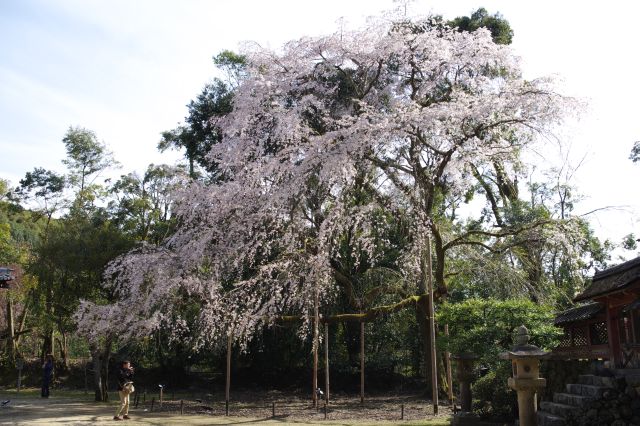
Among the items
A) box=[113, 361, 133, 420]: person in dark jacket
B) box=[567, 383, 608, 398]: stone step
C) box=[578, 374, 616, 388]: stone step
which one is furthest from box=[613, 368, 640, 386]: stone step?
box=[113, 361, 133, 420]: person in dark jacket

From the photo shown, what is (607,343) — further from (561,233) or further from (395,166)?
(395,166)

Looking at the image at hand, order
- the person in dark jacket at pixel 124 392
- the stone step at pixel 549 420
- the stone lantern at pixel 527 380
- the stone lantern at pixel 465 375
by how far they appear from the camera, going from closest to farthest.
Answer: the stone lantern at pixel 527 380, the stone step at pixel 549 420, the stone lantern at pixel 465 375, the person in dark jacket at pixel 124 392

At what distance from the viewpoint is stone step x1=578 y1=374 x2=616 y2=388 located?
7.70 meters

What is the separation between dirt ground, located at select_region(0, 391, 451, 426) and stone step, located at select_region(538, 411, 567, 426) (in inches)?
98.1

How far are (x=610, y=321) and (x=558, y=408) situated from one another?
1.54 metres

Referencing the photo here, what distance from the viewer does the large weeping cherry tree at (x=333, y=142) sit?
399 inches

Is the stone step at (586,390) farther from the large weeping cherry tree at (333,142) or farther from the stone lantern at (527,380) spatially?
the large weeping cherry tree at (333,142)

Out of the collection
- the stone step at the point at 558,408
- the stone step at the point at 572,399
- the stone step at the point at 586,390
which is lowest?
the stone step at the point at 558,408

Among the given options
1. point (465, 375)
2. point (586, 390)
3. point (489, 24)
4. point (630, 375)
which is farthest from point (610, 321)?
point (489, 24)

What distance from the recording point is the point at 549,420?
8.32m

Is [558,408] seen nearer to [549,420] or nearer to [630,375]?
[549,420]

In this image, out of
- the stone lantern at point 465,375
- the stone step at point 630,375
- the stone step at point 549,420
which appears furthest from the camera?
the stone lantern at point 465,375

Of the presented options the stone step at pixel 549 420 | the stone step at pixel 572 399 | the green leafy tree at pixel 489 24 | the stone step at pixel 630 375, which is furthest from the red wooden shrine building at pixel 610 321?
the green leafy tree at pixel 489 24

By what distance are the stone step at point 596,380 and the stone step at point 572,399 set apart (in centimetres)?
29
